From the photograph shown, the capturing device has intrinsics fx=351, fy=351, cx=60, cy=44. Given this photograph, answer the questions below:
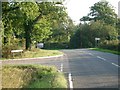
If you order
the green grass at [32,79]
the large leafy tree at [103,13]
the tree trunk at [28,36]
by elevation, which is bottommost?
the green grass at [32,79]

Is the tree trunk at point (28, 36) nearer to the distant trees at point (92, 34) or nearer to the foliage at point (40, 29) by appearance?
the foliage at point (40, 29)

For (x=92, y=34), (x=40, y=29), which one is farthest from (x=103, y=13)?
(x=40, y=29)

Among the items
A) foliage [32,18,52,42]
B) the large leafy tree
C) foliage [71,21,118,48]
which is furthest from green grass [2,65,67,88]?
the large leafy tree

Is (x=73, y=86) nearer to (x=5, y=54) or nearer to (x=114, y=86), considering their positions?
(x=114, y=86)

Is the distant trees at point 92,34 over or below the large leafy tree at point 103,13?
below

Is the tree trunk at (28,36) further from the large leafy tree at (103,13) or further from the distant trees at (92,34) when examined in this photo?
the large leafy tree at (103,13)

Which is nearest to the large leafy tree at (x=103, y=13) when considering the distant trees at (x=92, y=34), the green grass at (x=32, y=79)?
the distant trees at (x=92, y=34)

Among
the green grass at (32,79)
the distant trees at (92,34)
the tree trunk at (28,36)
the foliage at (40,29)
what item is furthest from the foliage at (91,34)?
the green grass at (32,79)

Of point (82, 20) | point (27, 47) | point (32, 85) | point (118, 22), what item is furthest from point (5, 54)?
point (82, 20)

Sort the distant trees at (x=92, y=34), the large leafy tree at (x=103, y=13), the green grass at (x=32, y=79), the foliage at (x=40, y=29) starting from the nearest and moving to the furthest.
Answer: the green grass at (x=32, y=79)
the foliage at (x=40, y=29)
the distant trees at (x=92, y=34)
the large leafy tree at (x=103, y=13)

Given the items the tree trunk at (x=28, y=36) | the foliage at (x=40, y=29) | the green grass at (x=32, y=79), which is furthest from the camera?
the foliage at (x=40, y=29)

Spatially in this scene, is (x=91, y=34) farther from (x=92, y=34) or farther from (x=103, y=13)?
(x=103, y=13)

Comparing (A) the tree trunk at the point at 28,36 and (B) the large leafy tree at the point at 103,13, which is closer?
(A) the tree trunk at the point at 28,36

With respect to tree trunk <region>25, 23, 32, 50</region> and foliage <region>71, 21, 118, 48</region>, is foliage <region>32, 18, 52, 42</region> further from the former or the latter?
foliage <region>71, 21, 118, 48</region>
